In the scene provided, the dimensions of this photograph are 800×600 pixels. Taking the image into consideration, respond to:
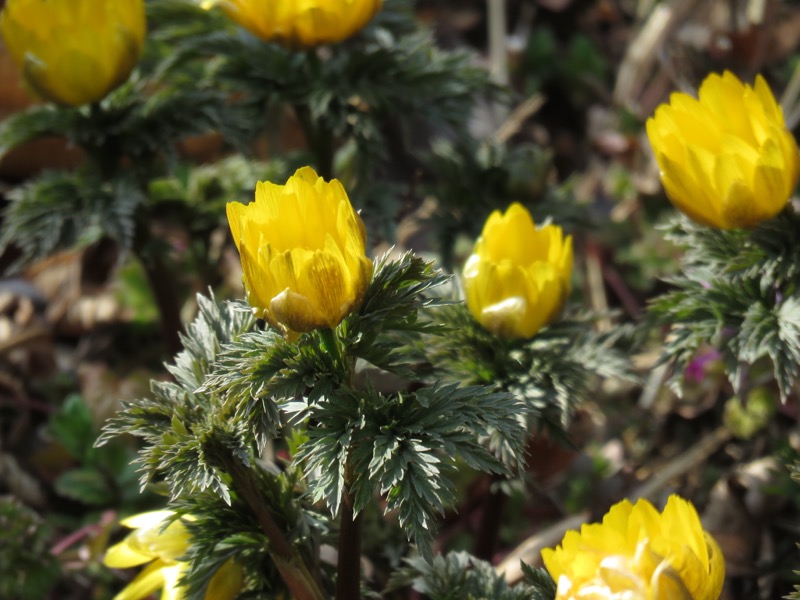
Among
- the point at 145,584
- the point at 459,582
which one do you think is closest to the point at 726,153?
the point at 459,582

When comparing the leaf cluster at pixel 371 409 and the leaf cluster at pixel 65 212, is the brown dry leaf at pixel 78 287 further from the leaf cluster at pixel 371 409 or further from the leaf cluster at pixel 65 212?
the leaf cluster at pixel 371 409

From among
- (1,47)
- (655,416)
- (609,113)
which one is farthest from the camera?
(609,113)

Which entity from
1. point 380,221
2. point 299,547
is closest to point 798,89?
point 380,221

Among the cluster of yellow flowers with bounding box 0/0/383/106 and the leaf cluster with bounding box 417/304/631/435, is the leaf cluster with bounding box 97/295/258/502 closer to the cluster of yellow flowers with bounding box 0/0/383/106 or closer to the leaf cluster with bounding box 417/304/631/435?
the leaf cluster with bounding box 417/304/631/435

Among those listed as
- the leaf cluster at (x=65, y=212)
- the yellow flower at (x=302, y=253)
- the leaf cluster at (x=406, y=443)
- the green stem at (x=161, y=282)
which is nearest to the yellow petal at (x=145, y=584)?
the leaf cluster at (x=406, y=443)

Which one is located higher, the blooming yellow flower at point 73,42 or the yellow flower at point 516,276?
the blooming yellow flower at point 73,42

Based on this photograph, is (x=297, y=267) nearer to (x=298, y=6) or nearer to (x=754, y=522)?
(x=298, y=6)
